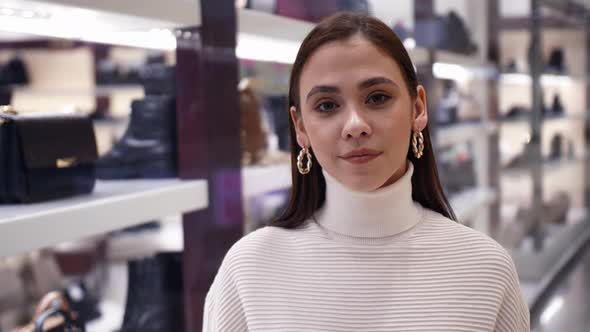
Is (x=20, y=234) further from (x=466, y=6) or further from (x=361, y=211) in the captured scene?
(x=466, y=6)

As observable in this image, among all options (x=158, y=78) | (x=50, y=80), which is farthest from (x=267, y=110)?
(x=50, y=80)

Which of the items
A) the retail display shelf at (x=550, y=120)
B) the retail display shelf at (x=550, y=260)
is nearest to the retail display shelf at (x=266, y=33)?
the retail display shelf at (x=550, y=260)

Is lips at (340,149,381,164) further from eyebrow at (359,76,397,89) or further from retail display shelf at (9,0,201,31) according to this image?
retail display shelf at (9,0,201,31)

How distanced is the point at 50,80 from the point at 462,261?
412 cm

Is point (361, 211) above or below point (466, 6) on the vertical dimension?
below

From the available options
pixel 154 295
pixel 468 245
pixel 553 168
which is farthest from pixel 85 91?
pixel 468 245

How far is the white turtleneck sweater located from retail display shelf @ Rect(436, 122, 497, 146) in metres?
2.38

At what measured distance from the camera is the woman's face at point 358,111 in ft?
3.25

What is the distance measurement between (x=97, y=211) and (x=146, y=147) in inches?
18.0

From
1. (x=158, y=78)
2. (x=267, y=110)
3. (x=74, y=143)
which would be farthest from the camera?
(x=267, y=110)

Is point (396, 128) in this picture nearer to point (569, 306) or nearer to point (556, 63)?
point (569, 306)

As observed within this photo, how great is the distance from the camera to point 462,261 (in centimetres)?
A: 103

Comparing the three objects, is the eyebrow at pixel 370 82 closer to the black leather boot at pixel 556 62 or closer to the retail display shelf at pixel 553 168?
the retail display shelf at pixel 553 168

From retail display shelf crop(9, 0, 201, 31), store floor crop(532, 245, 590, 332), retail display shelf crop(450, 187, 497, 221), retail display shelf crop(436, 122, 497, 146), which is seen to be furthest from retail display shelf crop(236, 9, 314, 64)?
store floor crop(532, 245, 590, 332)
